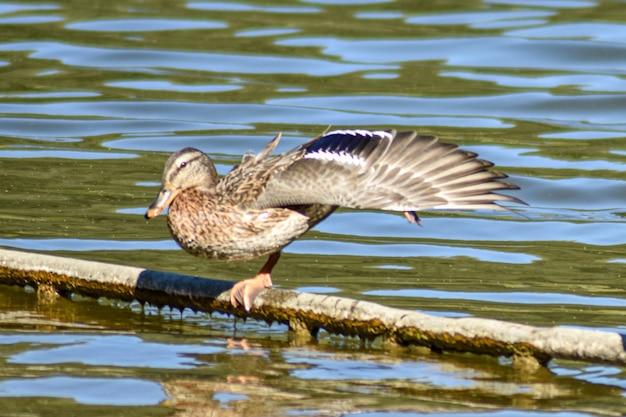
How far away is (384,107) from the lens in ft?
49.7

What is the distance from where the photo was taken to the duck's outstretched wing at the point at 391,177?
7.08 meters

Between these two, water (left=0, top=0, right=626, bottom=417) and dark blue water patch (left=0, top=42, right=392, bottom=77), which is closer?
water (left=0, top=0, right=626, bottom=417)

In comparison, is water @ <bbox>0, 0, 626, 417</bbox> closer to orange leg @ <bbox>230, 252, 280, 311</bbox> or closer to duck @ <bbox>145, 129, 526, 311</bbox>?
orange leg @ <bbox>230, 252, 280, 311</bbox>

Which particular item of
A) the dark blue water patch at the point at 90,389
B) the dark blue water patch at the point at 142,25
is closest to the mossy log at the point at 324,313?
the dark blue water patch at the point at 90,389

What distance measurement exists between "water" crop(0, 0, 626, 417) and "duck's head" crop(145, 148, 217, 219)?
0.68 meters

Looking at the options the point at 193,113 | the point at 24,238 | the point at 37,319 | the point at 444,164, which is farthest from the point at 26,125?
the point at 444,164

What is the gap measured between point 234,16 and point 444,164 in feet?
40.2

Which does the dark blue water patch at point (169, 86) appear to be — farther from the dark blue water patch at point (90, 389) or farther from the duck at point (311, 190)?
the dark blue water patch at point (90, 389)

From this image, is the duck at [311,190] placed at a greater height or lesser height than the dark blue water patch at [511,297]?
greater

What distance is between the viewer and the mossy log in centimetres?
630

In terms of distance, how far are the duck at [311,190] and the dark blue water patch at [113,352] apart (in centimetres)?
39

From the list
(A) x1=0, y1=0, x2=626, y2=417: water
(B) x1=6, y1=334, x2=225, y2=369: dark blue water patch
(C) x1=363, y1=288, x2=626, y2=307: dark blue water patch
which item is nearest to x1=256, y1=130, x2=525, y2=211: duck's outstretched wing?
(A) x1=0, y1=0, x2=626, y2=417: water

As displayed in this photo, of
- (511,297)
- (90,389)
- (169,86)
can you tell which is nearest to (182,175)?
(90,389)

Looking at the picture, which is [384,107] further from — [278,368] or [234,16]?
[278,368]
